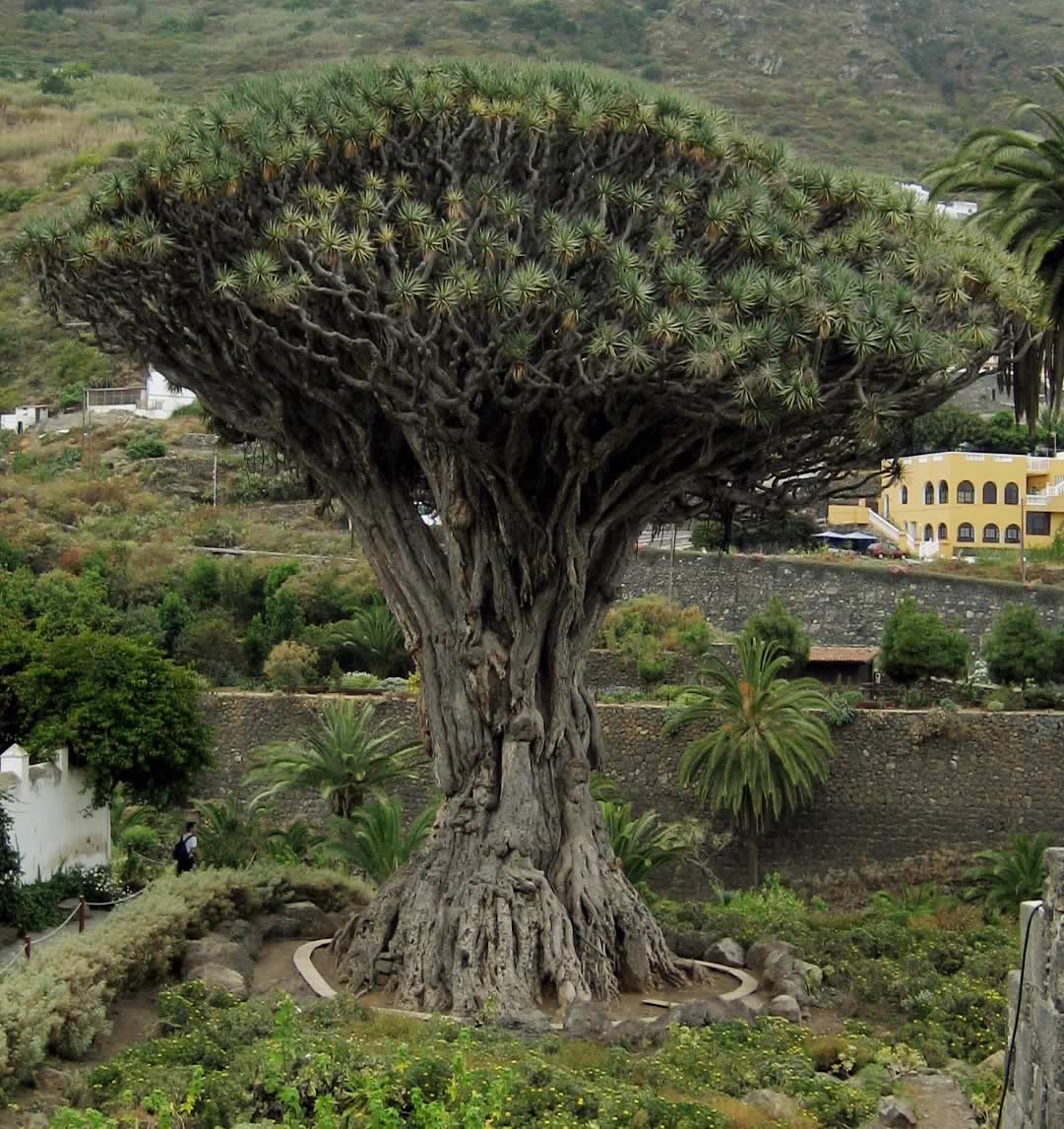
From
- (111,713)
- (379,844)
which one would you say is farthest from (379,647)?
(379,844)

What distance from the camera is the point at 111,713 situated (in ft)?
71.8

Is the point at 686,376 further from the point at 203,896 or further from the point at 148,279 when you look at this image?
the point at 203,896

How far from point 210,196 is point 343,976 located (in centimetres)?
661

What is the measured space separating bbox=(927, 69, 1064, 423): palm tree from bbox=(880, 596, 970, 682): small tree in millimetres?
8434

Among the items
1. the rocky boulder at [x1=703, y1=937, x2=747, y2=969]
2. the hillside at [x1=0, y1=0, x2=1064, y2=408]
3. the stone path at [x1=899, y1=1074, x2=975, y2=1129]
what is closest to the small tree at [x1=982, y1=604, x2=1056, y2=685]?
the rocky boulder at [x1=703, y1=937, x2=747, y2=969]

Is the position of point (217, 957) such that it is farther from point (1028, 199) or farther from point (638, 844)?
point (1028, 199)

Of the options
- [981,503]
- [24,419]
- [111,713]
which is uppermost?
[24,419]

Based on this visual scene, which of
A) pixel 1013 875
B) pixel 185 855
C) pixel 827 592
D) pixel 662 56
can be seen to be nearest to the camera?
pixel 185 855

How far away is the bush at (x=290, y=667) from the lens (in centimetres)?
3172

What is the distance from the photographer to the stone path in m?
11.4

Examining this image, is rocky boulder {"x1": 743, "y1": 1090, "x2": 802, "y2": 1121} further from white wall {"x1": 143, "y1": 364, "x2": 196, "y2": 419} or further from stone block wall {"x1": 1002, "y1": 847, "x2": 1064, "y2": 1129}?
white wall {"x1": 143, "y1": 364, "x2": 196, "y2": 419}

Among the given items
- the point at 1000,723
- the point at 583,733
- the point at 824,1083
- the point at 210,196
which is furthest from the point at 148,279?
the point at 1000,723

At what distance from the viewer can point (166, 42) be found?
360 ft

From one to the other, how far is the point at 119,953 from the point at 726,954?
18.9 feet
